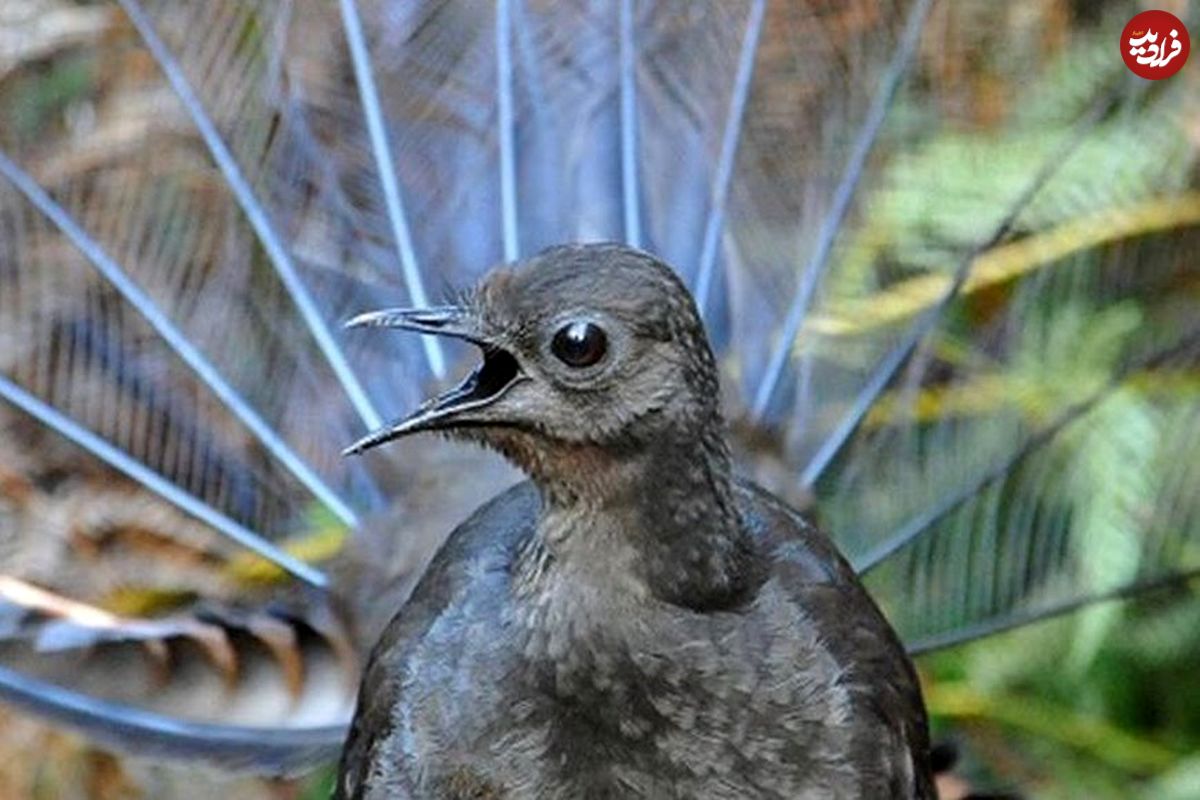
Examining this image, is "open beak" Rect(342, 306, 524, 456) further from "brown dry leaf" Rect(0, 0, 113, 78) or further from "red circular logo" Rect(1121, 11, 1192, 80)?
"red circular logo" Rect(1121, 11, 1192, 80)

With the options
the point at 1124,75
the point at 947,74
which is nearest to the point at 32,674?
the point at 947,74

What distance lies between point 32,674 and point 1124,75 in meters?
1.52

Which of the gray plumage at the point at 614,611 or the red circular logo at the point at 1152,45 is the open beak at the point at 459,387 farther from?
the red circular logo at the point at 1152,45

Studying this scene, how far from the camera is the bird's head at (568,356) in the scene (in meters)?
2.32

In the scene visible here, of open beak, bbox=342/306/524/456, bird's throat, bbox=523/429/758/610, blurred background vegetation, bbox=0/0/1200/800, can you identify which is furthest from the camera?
blurred background vegetation, bbox=0/0/1200/800

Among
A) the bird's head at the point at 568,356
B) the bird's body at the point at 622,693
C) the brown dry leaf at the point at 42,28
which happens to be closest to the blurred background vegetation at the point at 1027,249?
the brown dry leaf at the point at 42,28

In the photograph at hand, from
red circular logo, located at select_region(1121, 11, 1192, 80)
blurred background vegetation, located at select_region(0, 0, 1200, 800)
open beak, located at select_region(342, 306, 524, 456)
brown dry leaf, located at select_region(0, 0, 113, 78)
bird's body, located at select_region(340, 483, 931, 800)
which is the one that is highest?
brown dry leaf, located at select_region(0, 0, 113, 78)

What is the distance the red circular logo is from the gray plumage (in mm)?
994

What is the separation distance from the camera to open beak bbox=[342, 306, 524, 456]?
2.29m

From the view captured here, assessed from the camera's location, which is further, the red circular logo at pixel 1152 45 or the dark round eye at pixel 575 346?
the red circular logo at pixel 1152 45

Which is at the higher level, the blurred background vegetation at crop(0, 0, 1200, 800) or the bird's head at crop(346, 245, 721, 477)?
the blurred background vegetation at crop(0, 0, 1200, 800)

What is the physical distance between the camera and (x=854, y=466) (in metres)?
3.35

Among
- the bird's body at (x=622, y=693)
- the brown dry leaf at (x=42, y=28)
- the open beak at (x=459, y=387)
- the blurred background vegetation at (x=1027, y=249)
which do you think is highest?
A: the brown dry leaf at (x=42, y=28)

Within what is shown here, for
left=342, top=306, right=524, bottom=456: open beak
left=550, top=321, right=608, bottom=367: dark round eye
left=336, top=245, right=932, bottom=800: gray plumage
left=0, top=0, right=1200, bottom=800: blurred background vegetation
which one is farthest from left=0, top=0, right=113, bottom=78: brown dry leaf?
left=550, top=321, right=608, bottom=367: dark round eye
